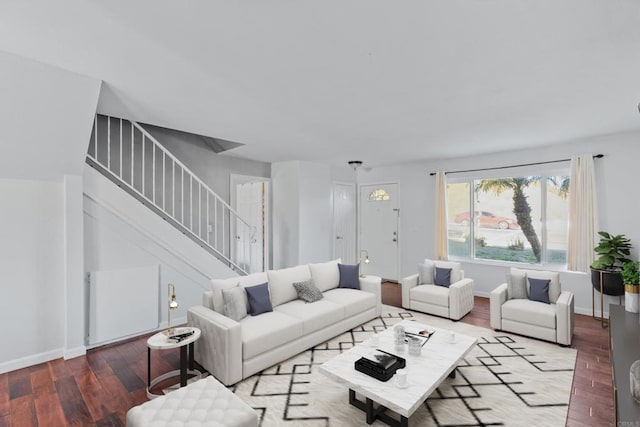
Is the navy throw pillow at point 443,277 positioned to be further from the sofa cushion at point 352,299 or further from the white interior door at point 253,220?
the white interior door at point 253,220

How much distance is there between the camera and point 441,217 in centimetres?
587

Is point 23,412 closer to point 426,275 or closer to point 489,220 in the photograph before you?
point 426,275

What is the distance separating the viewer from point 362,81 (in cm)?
250

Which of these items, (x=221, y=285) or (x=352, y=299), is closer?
(x=221, y=285)

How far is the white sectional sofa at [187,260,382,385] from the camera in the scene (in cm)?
278

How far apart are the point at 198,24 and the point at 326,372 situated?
8.10 ft

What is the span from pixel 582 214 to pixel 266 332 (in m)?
4.59

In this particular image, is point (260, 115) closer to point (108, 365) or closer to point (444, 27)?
point (444, 27)

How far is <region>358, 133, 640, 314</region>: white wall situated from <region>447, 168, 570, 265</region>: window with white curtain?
0.25 m

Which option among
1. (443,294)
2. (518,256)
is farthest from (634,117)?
(443,294)

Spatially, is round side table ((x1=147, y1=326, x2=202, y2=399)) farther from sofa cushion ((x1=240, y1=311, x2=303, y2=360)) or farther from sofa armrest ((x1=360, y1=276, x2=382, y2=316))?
sofa armrest ((x1=360, y1=276, x2=382, y2=316))

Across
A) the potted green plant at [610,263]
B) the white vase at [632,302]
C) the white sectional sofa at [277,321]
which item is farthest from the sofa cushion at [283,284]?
the potted green plant at [610,263]

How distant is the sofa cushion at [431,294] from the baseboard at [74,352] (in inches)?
162

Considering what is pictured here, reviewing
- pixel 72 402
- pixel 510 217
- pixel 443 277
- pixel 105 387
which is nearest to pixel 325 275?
pixel 443 277
